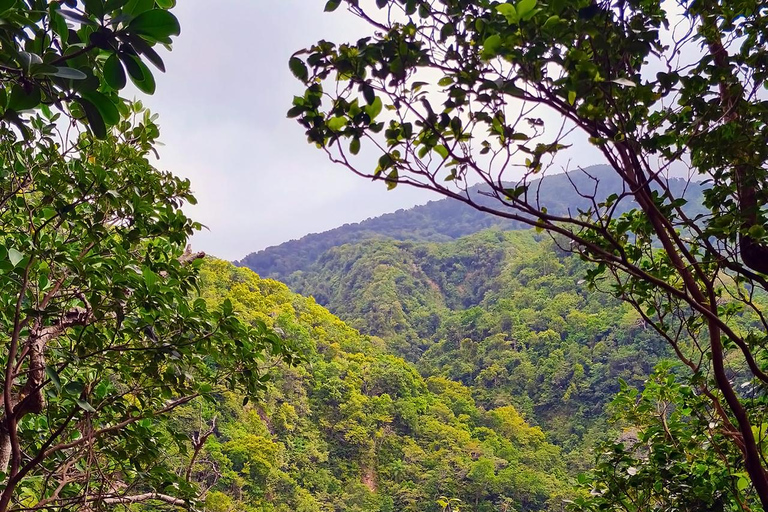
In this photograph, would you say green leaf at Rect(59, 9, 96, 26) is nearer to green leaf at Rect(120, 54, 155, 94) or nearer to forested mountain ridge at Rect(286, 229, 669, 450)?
green leaf at Rect(120, 54, 155, 94)

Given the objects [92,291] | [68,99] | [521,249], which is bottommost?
[92,291]

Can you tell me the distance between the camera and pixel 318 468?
49.2ft

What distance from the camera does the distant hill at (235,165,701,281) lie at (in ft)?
177

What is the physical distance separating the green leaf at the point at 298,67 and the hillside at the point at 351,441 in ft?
37.4

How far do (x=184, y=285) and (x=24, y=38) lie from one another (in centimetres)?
109

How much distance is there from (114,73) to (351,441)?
17249 mm

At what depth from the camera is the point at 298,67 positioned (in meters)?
1.11

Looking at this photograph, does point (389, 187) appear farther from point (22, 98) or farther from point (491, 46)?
point (22, 98)

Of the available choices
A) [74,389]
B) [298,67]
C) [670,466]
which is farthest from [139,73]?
[670,466]

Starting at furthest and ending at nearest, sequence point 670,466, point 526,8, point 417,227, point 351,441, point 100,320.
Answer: point 417,227 < point 351,441 < point 670,466 < point 100,320 < point 526,8

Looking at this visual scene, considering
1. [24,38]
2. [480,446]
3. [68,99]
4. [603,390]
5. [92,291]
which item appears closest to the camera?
[68,99]

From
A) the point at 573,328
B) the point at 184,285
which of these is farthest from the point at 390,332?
the point at 184,285

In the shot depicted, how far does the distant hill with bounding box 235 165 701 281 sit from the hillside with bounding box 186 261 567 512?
31288mm

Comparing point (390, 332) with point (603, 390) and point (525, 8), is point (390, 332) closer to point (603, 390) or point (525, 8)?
point (603, 390)
